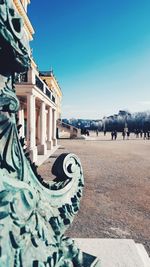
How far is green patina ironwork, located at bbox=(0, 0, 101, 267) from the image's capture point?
5.65ft

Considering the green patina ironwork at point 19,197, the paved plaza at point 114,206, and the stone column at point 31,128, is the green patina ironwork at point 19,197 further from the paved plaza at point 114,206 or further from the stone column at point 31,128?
the stone column at point 31,128

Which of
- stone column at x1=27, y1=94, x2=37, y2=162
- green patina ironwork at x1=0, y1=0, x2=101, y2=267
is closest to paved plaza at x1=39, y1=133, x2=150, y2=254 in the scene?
stone column at x1=27, y1=94, x2=37, y2=162

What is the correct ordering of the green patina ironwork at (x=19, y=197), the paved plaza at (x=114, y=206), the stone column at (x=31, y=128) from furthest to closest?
the stone column at (x=31, y=128), the paved plaza at (x=114, y=206), the green patina ironwork at (x=19, y=197)

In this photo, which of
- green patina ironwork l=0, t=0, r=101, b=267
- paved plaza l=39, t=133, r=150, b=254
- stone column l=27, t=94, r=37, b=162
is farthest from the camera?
stone column l=27, t=94, r=37, b=162

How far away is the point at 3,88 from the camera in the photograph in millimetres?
1910

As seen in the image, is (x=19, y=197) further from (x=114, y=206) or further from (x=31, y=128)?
(x=31, y=128)

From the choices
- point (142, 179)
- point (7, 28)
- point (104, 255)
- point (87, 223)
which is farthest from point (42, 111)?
point (7, 28)

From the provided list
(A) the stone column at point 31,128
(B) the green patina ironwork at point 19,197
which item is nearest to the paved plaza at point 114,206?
(A) the stone column at point 31,128

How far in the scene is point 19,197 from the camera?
1.80 metres

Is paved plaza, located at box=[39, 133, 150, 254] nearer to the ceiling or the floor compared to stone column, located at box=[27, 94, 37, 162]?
nearer to the floor

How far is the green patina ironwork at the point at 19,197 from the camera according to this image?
1.72 metres

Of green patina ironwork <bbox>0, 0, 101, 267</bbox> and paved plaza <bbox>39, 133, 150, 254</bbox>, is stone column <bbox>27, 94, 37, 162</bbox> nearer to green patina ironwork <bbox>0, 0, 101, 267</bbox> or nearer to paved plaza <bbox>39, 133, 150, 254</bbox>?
paved plaza <bbox>39, 133, 150, 254</bbox>

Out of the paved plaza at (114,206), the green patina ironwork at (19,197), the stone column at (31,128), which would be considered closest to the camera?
the green patina ironwork at (19,197)

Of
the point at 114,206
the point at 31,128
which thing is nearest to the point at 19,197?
the point at 114,206
